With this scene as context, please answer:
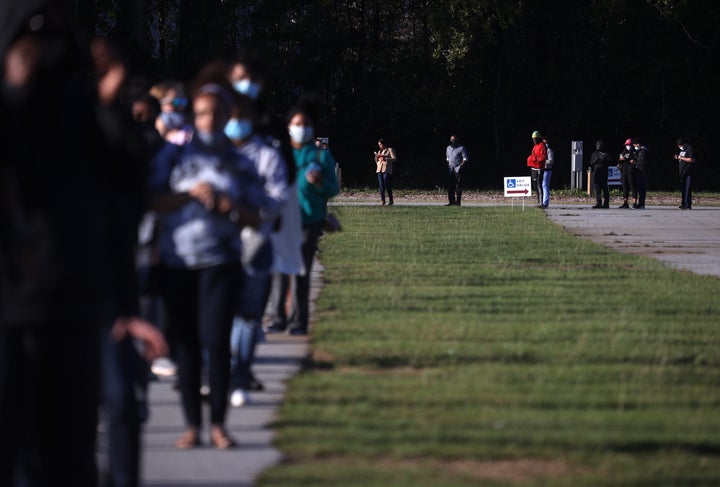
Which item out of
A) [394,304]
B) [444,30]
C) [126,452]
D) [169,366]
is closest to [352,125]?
[444,30]

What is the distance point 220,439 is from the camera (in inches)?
283

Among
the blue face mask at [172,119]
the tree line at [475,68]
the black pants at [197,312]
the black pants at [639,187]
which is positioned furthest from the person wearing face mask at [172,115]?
the tree line at [475,68]

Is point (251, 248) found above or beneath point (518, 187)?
above

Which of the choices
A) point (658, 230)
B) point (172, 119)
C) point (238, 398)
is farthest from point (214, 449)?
point (658, 230)

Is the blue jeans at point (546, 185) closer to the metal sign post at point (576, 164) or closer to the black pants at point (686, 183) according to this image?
the black pants at point (686, 183)

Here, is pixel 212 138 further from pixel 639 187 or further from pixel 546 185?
pixel 639 187

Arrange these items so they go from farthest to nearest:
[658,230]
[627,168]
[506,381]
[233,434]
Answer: [627,168] < [658,230] < [506,381] < [233,434]

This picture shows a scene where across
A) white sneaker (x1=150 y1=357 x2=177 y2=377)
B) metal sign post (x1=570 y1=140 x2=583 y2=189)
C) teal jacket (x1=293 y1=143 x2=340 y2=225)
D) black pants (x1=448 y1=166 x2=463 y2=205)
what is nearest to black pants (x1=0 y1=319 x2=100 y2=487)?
white sneaker (x1=150 y1=357 x2=177 y2=377)

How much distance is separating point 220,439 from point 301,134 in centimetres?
449

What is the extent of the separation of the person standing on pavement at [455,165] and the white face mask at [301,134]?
88.0ft

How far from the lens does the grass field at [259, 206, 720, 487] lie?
6.89 meters

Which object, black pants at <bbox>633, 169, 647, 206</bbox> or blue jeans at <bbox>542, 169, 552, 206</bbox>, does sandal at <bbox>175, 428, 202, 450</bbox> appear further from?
black pants at <bbox>633, 169, 647, 206</bbox>

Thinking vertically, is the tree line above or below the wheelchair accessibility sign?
above

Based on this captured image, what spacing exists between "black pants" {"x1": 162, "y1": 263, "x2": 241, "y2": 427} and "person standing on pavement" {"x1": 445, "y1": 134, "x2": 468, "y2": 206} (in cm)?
3121
